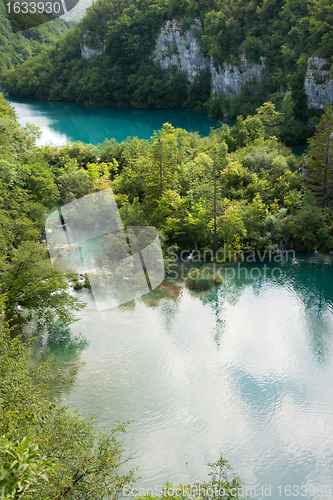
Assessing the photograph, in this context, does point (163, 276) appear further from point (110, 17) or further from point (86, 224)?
point (110, 17)

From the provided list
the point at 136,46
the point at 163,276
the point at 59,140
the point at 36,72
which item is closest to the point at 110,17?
the point at 136,46

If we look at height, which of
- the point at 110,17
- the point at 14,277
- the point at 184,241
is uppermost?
the point at 110,17

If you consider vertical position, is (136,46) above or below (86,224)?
above

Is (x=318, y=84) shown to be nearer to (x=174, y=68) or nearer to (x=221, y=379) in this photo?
(x=174, y=68)

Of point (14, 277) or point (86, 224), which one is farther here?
point (86, 224)

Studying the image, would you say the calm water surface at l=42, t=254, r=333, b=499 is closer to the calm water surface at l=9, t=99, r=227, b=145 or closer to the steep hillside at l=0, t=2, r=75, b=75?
the calm water surface at l=9, t=99, r=227, b=145

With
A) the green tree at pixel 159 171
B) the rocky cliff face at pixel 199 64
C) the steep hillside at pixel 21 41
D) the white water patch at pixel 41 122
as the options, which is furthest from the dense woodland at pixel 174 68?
the green tree at pixel 159 171

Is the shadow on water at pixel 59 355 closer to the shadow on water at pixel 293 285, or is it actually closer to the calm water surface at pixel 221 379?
the calm water surface at pixel 221 379

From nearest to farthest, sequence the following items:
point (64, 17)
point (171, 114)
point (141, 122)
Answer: point (141, 122)
point (171, 114)
point (64, 17)
